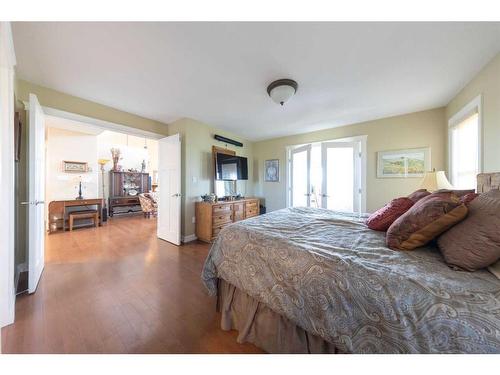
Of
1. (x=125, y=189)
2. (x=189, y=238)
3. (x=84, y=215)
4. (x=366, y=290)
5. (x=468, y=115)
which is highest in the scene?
(x=468, y=115)

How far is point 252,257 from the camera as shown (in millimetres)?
1254

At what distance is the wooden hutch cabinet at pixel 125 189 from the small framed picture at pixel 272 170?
4645 mm

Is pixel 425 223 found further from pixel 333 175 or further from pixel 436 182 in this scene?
pixel 333 175

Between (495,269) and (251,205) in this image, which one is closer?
(495,269)

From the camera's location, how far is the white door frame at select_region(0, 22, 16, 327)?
4.16 ft

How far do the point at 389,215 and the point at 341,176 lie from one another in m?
2.36

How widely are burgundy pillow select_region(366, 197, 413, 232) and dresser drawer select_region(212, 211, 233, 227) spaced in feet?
8.23

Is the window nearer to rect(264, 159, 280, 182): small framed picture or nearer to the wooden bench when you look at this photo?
rect(264, 159, 280, 182): small framed picture

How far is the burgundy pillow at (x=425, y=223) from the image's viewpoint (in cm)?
97

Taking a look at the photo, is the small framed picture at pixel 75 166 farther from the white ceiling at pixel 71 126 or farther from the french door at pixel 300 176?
the french door at pixel 300 176

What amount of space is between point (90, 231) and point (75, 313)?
10.8 feet

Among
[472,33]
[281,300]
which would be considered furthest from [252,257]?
[472,33]

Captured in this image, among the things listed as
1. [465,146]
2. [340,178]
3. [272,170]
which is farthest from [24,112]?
[465,146]

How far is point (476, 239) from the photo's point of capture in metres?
0.83
